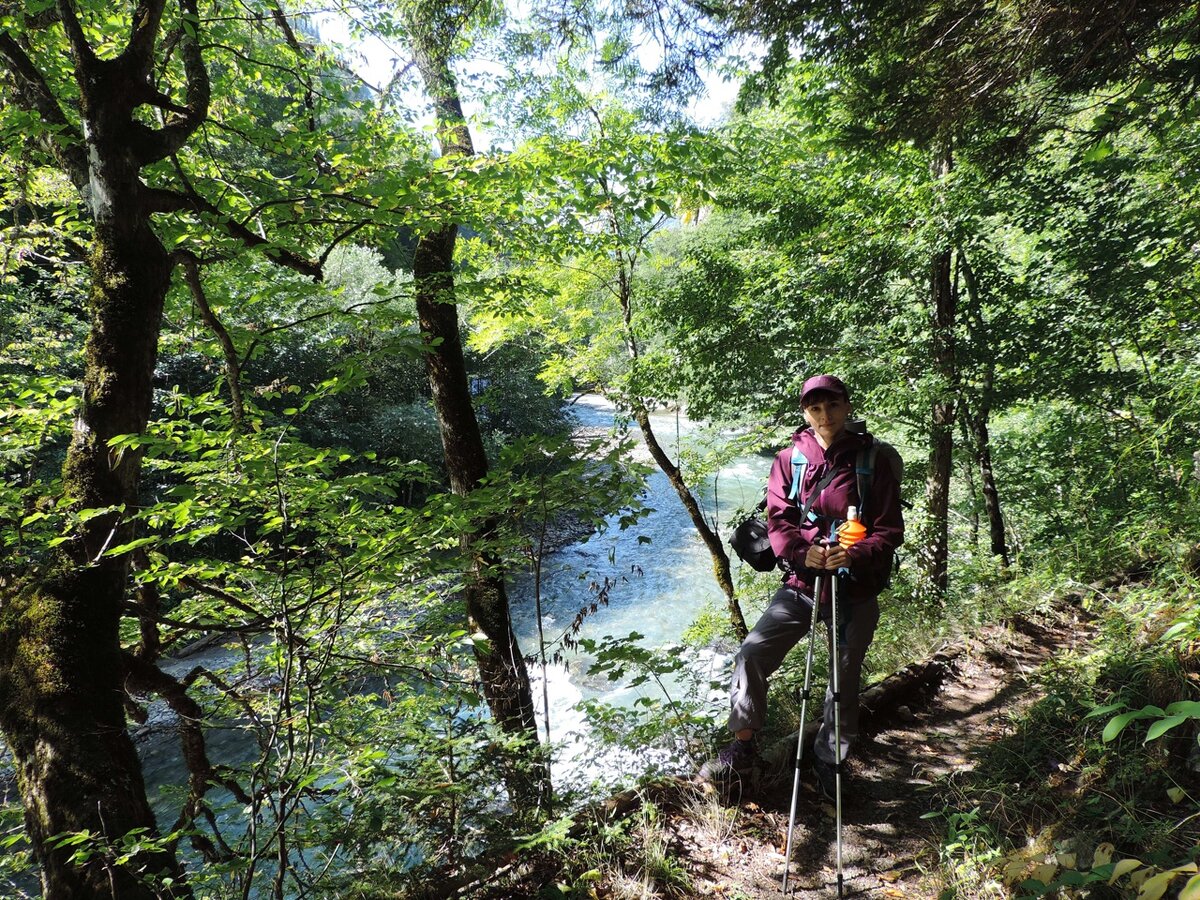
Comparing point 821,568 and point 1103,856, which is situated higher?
point 821,568

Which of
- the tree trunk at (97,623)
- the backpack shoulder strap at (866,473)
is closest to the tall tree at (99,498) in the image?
the tree trunk at (97,623)

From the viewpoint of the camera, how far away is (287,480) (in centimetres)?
288

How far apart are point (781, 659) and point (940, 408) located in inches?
186

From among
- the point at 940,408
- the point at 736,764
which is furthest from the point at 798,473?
the point at 940,408

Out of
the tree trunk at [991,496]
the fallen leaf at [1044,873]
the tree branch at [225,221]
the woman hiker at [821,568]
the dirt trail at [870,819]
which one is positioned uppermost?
the tree branch at [225,221]

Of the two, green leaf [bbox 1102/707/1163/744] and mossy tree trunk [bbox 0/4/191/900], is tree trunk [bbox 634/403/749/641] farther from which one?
green leaf [bbox 1102/707/1163/744]

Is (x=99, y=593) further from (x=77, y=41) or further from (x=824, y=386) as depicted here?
(x=824, y=386)

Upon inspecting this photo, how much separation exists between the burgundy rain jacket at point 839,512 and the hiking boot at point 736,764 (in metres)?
0.90

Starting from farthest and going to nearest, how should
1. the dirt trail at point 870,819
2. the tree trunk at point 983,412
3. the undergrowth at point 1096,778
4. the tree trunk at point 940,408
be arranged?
the tree trunk at point 940,408 < the tree trunk at point 983,412 < the dirt trail at point 870,819 < the undergrowth at point 1096,778

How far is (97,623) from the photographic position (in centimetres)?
245

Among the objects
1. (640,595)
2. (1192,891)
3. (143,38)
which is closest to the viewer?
(1192,891)

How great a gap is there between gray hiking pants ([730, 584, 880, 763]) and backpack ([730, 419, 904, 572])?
0.26 metres

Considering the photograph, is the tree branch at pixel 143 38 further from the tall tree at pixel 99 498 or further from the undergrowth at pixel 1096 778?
the undergrowth at pixel 1096 778

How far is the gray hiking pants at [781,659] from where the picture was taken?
289 cm
